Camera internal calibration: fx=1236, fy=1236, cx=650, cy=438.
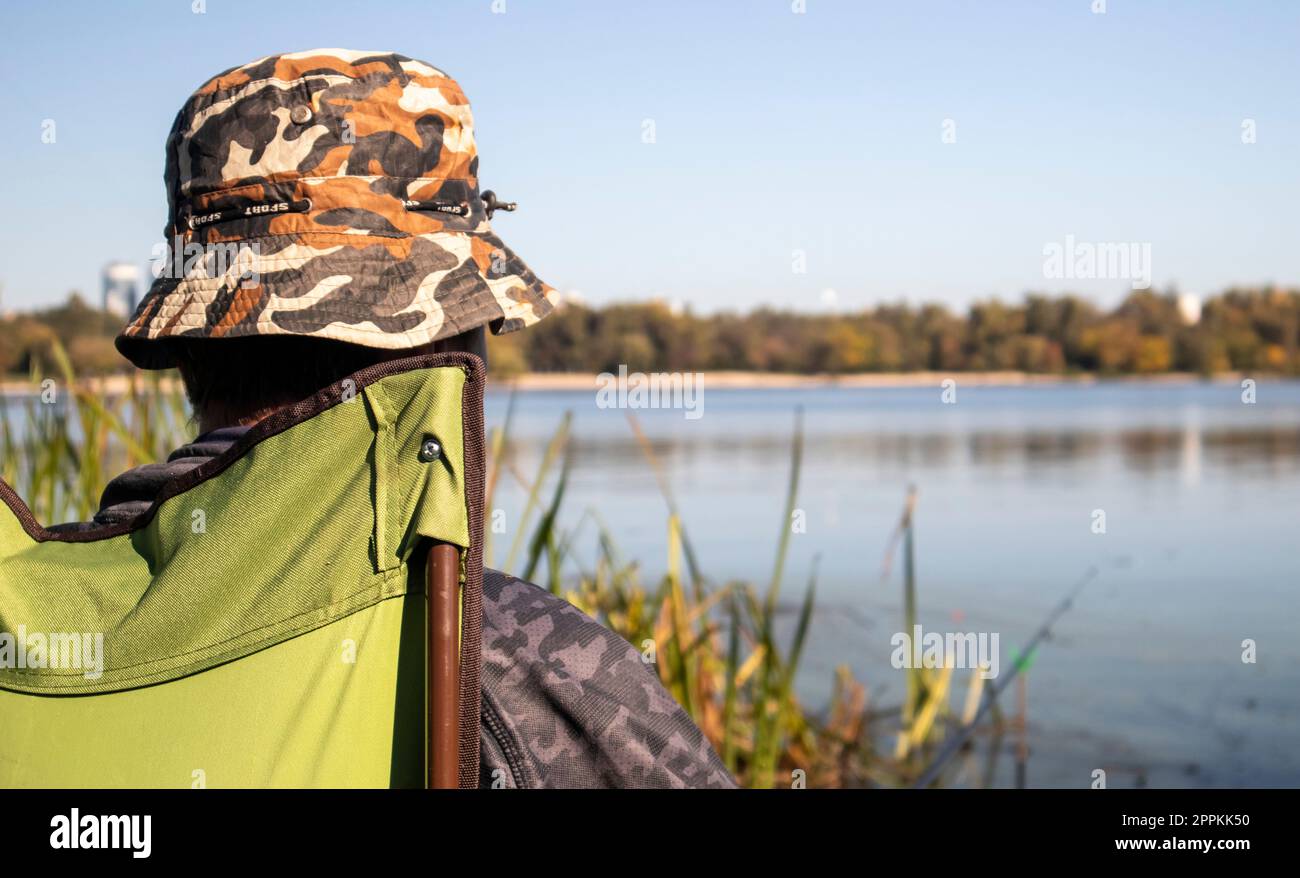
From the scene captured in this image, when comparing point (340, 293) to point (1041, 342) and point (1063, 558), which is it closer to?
point (1063, 558)

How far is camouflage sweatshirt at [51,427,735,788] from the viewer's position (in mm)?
1152

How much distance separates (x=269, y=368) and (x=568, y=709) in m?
0.49

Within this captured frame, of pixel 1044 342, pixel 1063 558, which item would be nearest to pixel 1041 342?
pixel 1044 342

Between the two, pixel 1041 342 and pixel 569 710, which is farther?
pixel 1041 342

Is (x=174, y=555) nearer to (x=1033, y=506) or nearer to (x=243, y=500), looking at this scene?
(x=243, y=500)

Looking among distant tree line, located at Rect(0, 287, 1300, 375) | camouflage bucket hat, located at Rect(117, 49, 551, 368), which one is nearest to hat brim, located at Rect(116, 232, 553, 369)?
camouflage bucket hat, located at Rect(117, 49, 551, 368)

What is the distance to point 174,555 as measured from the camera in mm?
1133

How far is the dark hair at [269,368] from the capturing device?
1.31m

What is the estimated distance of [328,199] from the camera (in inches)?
53.6

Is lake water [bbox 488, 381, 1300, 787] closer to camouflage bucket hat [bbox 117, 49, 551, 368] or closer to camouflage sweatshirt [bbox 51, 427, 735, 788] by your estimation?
camouflage bucket hat [bbox 117, 49, 551, 368]

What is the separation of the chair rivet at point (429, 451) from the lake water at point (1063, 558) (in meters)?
2.62

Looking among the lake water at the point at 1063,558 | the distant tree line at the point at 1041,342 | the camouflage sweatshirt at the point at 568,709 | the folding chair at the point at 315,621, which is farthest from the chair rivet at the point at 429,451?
the distant tree line at the point at 1041,342

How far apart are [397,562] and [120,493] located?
1.35 feet
